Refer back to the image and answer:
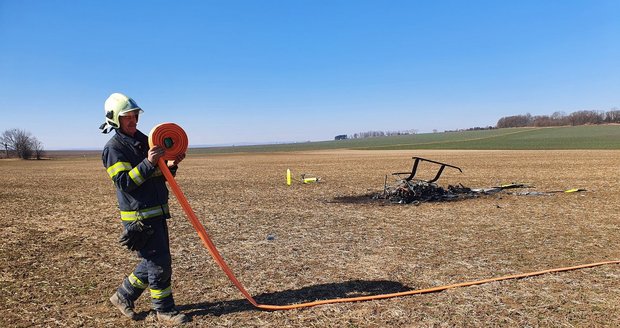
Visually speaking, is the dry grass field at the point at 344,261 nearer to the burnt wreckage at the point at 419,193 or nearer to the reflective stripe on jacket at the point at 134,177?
the burnt wreckage at the point at 419,193

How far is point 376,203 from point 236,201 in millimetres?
5160

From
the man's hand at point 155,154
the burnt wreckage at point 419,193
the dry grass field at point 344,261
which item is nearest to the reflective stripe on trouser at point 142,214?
the man's hand at point 155,154

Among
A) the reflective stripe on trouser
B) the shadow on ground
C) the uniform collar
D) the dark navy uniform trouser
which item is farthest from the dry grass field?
the uniform collar

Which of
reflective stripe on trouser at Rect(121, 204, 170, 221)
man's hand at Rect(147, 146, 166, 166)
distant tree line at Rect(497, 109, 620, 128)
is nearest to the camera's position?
man's hand at Rect(147, 146, 166, 166)

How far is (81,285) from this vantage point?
18.5ft

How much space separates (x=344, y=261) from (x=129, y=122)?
4.22 m

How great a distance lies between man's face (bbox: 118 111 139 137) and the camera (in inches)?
161

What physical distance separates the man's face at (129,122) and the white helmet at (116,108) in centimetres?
5

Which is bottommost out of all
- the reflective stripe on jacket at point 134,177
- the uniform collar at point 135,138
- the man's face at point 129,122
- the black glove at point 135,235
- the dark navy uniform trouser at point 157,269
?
the dark navy uniform trouser at point 157,269

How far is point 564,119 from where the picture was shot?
141875 mm

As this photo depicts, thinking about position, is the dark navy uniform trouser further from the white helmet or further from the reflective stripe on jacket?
the white helmet

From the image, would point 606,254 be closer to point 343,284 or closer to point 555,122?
point 343,284

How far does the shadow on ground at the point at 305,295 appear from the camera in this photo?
4.75 m

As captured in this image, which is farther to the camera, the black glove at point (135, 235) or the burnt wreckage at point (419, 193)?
the burnt wreckage at point (419, 193)
